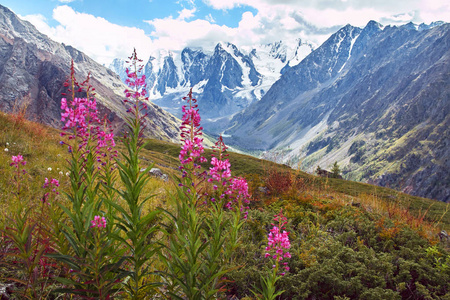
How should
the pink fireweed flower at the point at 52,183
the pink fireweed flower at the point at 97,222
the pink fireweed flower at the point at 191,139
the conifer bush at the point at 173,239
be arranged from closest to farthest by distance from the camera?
the pink fireweed flower at the point at 97,222 → the conifer bush at the point at 173,239 → the pink fireweed flower at the point at 191,139 → the pink fireweed flower at the point at 52,183

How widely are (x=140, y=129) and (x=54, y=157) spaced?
1051 cm

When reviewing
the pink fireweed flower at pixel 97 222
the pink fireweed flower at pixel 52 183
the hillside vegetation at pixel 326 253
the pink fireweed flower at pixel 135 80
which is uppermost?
the pink fireweed flower at pixel 135 80

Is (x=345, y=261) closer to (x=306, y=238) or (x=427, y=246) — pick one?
(x=306, y=238)

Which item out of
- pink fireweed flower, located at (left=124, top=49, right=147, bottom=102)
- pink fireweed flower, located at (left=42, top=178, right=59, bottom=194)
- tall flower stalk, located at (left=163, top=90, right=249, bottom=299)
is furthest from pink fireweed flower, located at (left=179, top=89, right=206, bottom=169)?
pink fireweed flower, located at (left=42, top=178, right=59, bottom=194)

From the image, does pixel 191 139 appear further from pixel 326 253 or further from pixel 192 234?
pixel 326 253

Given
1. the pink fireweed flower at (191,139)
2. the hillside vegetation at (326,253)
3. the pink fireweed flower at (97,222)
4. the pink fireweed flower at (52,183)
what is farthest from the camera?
the hillside vegetation at (326,253)

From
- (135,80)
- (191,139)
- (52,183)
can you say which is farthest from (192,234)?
(52,183)

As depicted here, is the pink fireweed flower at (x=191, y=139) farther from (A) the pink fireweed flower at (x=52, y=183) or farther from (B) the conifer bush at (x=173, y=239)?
(A) the pink fireweed flower at (x=52, y=183)

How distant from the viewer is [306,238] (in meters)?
7.39

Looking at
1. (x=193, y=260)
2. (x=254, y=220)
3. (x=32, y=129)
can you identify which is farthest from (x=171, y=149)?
(x=193, y=260)

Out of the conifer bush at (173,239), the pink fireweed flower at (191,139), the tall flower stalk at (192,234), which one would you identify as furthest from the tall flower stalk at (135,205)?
the pink fireweed flower at (191,139)

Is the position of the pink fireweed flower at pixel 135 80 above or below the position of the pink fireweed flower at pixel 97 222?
above

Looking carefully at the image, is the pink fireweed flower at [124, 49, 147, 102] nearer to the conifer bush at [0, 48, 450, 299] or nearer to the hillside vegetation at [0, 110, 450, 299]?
the conifer bush at [0, 48, 450, 299]

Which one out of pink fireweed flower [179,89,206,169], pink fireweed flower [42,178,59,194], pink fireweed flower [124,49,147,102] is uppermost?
pink fireweed flower [124,49,147,102]
